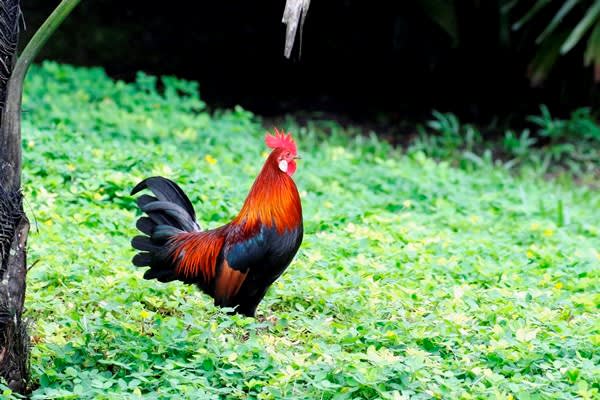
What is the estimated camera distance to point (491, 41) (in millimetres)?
10250

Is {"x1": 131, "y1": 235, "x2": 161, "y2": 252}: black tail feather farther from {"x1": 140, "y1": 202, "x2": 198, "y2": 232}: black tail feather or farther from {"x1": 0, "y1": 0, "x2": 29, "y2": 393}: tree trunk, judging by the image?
{"x1": 0, "y1": 0, "x2": 29, "y2": 393}: tree trunk

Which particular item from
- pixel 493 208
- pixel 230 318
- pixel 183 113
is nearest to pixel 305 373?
pixel 230 318

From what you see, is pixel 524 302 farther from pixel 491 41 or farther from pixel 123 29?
pixel 123 29

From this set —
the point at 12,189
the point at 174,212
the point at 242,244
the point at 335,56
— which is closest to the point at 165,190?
the point at 174,212

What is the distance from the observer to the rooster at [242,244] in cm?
446

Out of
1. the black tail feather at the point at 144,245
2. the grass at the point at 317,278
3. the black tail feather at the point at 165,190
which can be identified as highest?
the black tail feather at the point at 165,190

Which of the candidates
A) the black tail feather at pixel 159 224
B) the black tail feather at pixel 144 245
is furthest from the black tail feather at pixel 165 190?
the black tail feather at pixel 144 245

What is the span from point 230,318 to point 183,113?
4.70 meters

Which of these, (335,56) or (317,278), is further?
(335,56)

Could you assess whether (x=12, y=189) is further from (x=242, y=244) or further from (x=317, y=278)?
(x=317, y=278)

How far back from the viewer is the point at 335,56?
11109 millimetres

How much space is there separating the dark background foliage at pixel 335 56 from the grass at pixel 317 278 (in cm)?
192

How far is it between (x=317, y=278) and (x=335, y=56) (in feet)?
20.4

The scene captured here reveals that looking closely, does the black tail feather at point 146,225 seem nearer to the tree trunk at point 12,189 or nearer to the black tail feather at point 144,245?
the black tail feather at point 144,245
